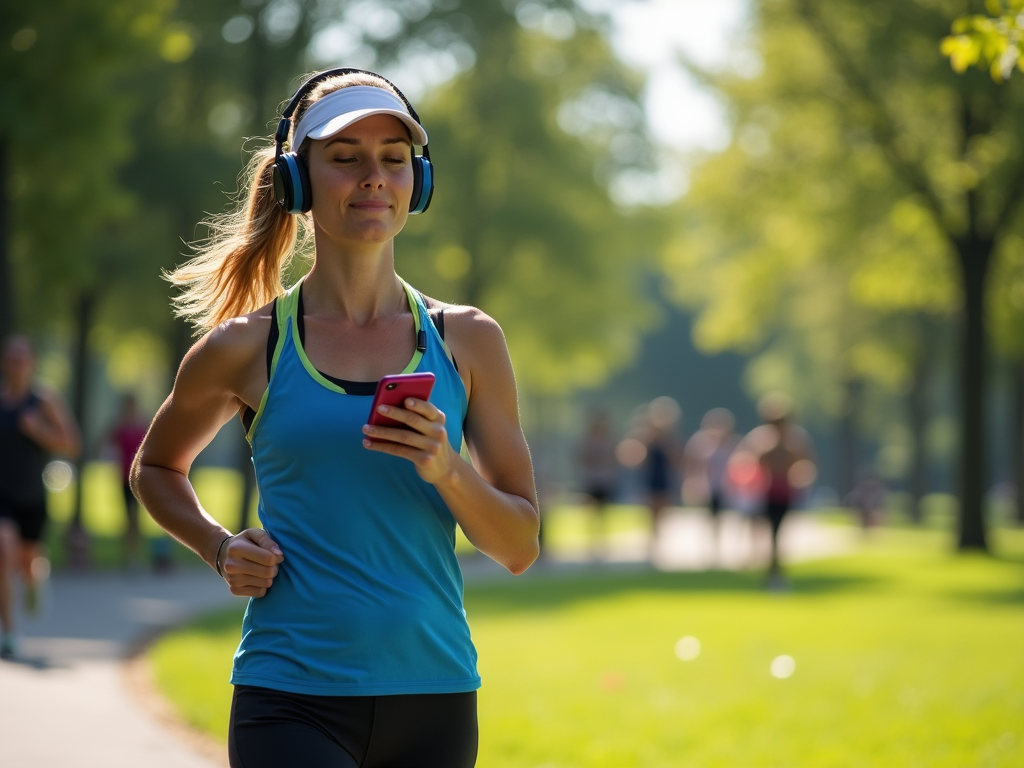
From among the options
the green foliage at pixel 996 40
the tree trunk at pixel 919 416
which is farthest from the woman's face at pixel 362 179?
the tree trunk at pixel 919 416

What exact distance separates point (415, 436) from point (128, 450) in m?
15.9

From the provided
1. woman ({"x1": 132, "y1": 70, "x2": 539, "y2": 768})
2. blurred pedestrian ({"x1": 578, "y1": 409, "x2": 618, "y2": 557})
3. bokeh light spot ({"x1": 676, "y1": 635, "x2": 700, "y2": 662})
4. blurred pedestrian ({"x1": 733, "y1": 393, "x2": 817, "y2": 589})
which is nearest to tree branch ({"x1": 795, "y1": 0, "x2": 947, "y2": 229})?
blurred pedestrian ({"x1": 578, "y1": 409, "x2": 618, "y2": 557})

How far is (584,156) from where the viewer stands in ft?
93.4

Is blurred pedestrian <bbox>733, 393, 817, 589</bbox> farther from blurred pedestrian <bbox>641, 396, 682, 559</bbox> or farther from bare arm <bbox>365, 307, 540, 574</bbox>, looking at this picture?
bare arm <bbox>365, 307, 540, 574</bbox>

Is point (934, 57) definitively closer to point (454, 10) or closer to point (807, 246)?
point (807, 246)

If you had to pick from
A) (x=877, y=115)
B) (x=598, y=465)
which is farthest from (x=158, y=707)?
(x=877, y=115)

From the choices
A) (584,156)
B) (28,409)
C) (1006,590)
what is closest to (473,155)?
(584,156)

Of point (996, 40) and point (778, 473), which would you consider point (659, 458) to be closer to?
point (778, 473)

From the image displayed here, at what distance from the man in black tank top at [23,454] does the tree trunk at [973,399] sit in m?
15.6

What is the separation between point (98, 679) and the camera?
30.8 feet

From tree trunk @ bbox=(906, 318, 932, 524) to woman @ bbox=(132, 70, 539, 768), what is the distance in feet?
111

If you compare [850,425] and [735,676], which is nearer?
[735,676]

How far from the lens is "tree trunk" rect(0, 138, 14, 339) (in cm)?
1566

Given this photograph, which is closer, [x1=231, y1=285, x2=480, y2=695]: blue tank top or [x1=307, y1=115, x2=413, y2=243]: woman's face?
[x1=231, y1=285, x2=480, y2=695]: blue tank top
